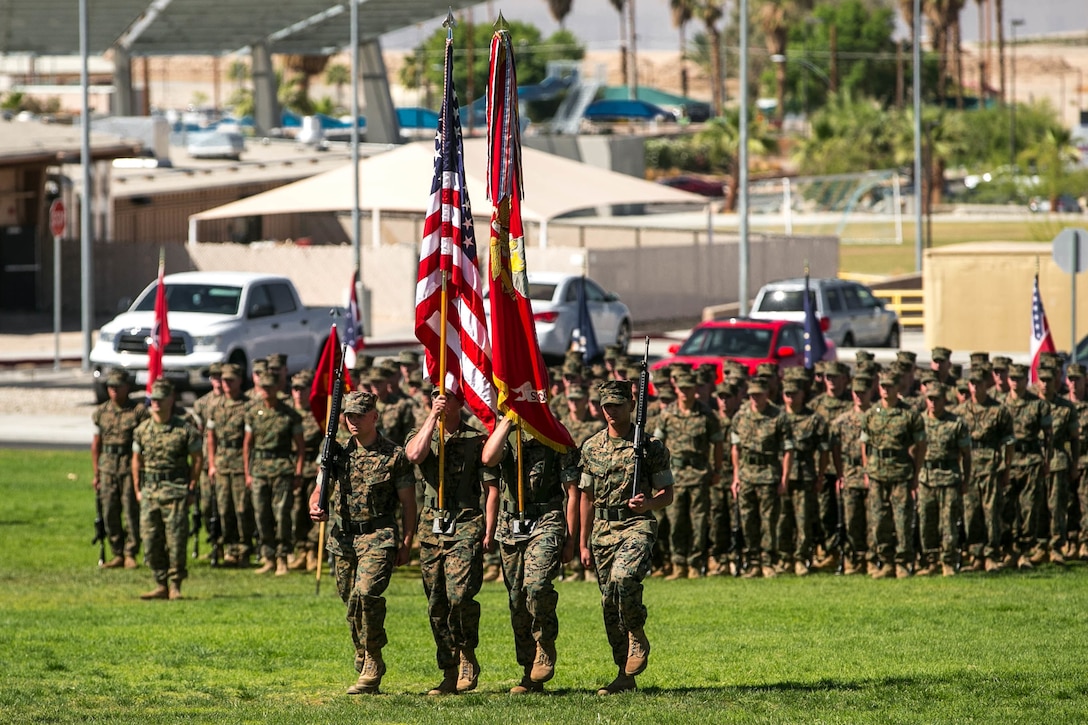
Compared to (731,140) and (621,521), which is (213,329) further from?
(731,140)

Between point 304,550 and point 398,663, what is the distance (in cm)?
485

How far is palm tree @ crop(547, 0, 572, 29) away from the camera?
137 m

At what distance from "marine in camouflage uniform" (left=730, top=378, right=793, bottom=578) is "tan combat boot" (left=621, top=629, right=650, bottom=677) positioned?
5354 mm

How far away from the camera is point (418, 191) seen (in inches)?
1590

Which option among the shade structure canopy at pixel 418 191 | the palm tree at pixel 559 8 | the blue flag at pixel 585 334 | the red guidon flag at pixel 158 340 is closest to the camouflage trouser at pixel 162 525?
the red guidon flag at pixel 158 340

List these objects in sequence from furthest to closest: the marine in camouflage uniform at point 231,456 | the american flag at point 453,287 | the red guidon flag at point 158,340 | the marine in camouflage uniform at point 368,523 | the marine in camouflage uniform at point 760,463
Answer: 1. the red guidon flag at point 158,340
2. the marine in camouflage uniform at point 231,456
3. the marine in camouflage uniform at point 760,463
4. the american flag at point 453,287
5. the marine in camouflage uniform at point 368,523

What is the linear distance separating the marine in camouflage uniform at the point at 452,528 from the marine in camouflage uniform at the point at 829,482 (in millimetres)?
6216

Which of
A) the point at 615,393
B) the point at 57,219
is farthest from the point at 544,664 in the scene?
the point at 57,219

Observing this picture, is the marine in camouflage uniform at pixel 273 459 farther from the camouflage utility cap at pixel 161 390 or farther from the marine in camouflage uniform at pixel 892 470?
the marine in camouflage uniform at pixel 892 470

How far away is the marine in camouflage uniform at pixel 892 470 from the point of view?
15.0 metres

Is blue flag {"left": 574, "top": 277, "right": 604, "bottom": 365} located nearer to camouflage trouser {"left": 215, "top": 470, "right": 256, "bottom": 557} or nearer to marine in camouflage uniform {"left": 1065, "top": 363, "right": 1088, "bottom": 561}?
marine in camouflage uniform {"left": 1065, "top": 363, "right": 1088, "bottom": 561}

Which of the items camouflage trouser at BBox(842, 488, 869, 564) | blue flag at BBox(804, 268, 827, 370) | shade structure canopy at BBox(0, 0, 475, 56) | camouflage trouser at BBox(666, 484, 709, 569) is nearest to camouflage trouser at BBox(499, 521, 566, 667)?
camouflage trouser at BBox(666, 484, 709, 569)

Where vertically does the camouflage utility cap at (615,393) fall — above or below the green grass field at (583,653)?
above

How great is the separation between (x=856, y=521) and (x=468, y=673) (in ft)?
20.5
